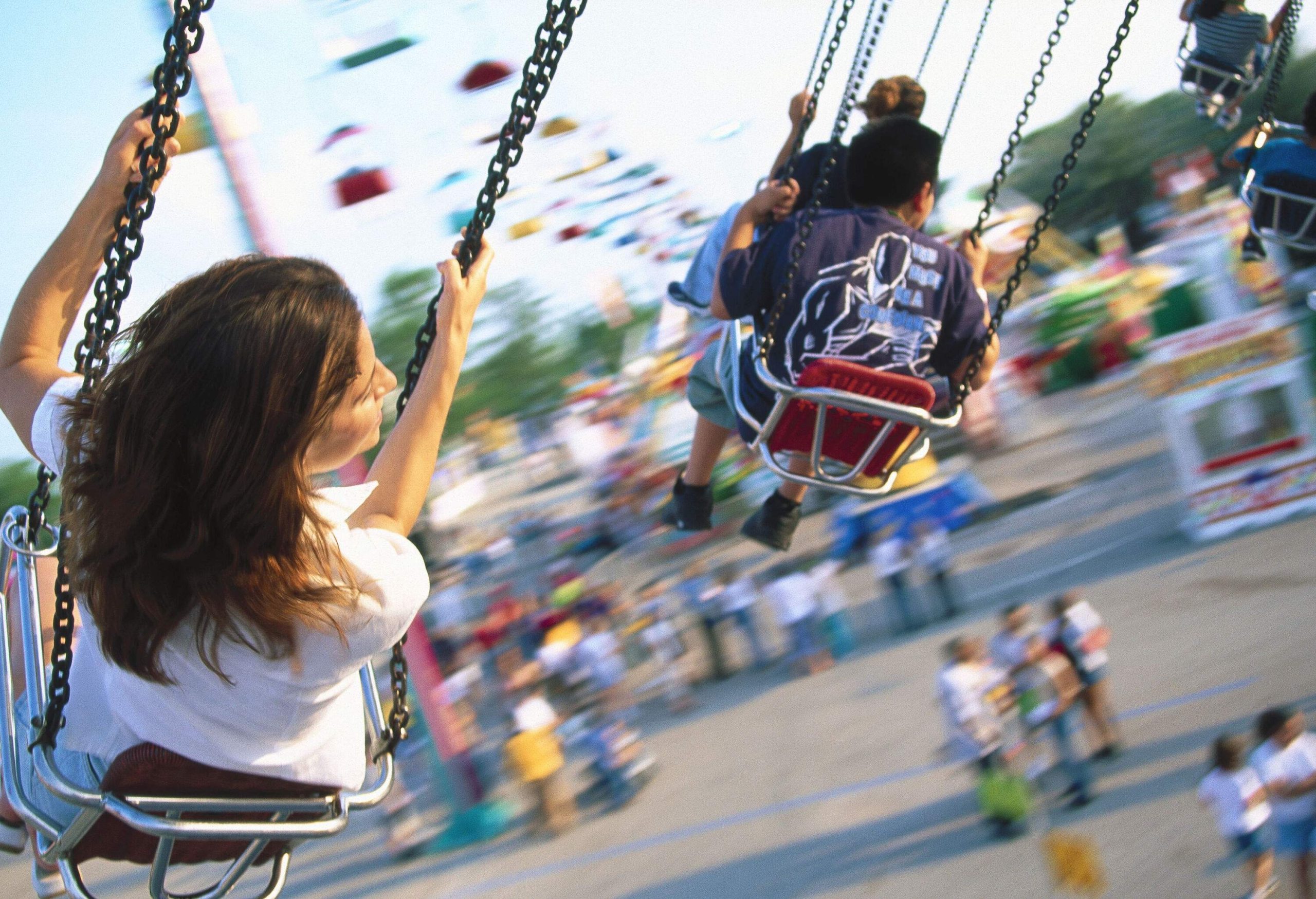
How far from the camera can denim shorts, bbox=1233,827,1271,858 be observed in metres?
4.80

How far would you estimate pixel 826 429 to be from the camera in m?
2.52

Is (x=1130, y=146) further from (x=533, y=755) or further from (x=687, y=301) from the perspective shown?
(x=687, y=301)

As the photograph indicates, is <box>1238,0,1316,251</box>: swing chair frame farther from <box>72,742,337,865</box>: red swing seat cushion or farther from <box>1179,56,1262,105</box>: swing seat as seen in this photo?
<box>72,742,337,865</box>: red swing seat cushion

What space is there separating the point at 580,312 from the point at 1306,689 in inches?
931

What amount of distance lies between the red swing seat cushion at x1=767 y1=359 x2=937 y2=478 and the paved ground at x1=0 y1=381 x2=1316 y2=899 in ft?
12.3

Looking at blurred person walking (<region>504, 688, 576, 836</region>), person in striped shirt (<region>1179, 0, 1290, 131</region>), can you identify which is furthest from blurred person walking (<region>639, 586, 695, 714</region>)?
person in striped shirt (<region>1179, 0, 1290, 131</region>)

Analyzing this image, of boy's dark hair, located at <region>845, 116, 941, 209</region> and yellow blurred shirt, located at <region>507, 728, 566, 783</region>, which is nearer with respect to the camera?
boy's dark hair, located at <region>845, 116, 941, 209</region>

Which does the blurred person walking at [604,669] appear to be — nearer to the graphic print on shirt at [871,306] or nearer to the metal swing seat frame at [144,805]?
A: the graphic print on shirt at [871,306]

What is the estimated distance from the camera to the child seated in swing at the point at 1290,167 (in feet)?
12.8

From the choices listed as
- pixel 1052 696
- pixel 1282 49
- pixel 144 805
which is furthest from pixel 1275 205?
pixel 144 805

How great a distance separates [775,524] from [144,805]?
2.14m

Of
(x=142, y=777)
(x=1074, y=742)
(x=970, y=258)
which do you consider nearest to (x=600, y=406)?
(x=1074, y=742)

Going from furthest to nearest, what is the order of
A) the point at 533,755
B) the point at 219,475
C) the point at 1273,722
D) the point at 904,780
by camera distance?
1. the point at 533,755
2. the point at 904,780
3. the point at 1273,722
4. the point at 219,475

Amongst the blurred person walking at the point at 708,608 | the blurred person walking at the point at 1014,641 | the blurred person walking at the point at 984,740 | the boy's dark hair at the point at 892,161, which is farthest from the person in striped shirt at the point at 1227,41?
the blurred person walking at the point at 708,608
